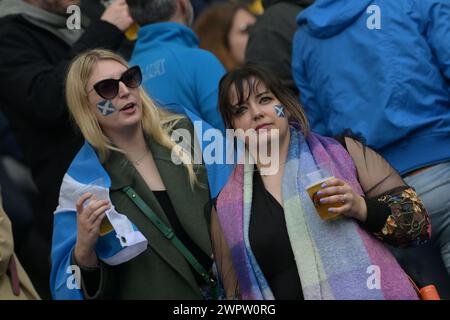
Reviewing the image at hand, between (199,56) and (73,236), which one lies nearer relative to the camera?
(73,236)

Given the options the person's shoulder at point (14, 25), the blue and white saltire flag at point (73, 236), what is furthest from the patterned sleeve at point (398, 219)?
the person's shoulder at point (14, 25)

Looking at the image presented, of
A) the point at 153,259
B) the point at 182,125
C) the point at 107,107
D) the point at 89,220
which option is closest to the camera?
the point at 89,220

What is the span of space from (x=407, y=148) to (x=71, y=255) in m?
1.54

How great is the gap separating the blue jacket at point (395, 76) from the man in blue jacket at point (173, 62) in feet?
2.08

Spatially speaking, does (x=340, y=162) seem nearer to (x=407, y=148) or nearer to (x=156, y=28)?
(x=407, y=148)

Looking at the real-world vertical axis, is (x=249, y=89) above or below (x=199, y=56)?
above

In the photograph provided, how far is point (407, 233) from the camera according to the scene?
13.2 feet

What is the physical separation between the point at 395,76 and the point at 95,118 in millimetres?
1321

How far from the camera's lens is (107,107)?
4547 mm

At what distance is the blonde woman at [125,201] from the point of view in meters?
4.39

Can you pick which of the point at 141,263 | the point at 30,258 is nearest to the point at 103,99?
the point at 141,263

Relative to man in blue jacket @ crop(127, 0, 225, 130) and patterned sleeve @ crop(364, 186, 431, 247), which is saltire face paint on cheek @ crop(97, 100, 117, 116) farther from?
patterned sleeve @ crop(364, 186, 431, 247)

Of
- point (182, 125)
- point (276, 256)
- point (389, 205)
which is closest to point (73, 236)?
point (182, 125)

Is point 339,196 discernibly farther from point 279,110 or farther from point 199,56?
point 199,56
